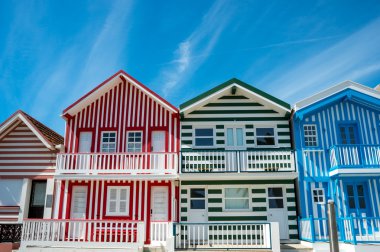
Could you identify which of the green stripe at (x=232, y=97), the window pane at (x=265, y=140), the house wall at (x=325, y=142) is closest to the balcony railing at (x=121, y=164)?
the green stripe at (x=232, y=97)

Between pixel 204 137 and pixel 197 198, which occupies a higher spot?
pixel 204 137

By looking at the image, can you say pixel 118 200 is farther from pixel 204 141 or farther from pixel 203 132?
pixel 203 132

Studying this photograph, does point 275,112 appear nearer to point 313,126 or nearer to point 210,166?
point 313,126

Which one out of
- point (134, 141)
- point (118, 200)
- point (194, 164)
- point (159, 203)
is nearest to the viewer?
point (194, 164)

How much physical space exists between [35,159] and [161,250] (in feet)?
28.8

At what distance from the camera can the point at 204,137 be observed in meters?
19.5

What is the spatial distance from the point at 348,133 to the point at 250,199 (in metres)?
6.31

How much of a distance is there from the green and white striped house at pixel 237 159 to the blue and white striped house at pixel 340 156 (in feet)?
2.69

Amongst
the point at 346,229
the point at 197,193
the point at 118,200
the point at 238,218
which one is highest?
the point at 197,193

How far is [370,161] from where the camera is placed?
17.2 meters

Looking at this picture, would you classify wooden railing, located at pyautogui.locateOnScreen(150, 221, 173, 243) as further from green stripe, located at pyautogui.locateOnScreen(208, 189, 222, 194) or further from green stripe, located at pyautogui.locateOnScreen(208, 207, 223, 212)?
green stripe, located at pyautogui.locateOnScreen(208, 189, 222, 194)

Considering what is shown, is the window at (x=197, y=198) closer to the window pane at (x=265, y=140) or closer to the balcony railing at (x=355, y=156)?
the window pane at (x=265, y=140)

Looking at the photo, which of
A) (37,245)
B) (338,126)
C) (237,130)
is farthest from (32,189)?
(338,126)

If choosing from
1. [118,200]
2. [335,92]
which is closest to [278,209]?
[335,92]
